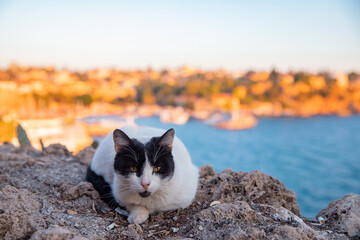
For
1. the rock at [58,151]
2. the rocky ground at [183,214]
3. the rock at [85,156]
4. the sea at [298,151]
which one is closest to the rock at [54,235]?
the rocky ground at [183,214]

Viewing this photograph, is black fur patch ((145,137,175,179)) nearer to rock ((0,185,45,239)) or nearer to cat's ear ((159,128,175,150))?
cat's ear ((159,128,175,150))

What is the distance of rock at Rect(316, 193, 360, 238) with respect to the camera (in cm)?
266

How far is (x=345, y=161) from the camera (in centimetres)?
4916

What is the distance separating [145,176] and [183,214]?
72 cm

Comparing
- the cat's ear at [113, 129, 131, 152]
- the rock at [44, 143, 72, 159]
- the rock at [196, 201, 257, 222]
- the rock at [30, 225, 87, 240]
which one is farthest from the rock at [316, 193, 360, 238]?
the rock at [44, 143, 72, 159]

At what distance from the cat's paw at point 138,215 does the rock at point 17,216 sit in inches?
30.3

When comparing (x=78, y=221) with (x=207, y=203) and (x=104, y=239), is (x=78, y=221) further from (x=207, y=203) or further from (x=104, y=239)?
(x=207, y=203)

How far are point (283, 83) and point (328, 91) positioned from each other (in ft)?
52.1

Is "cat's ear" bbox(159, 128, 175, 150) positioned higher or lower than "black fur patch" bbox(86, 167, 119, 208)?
higher

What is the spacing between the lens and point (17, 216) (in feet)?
7.08

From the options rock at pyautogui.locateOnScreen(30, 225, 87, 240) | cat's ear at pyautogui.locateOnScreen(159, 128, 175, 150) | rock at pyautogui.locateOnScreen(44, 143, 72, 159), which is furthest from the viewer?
rock at pyautogui.locateOnScreen(44, 143, 72, 159)

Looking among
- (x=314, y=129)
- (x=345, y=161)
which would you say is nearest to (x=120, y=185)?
(x=345, y=161)

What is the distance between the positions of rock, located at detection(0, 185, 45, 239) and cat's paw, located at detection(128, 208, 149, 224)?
2.52ft

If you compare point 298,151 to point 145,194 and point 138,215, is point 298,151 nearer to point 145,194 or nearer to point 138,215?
point 138,215
